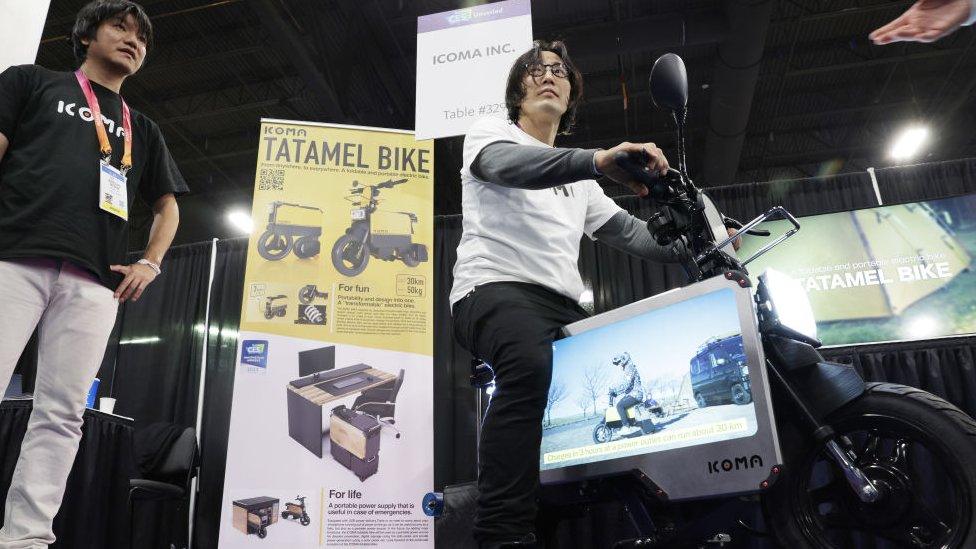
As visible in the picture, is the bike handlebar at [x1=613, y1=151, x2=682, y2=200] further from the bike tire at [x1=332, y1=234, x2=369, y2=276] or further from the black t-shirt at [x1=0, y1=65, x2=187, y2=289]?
the bike tire at [x1=332, y1=234, x2=369, y2=276]

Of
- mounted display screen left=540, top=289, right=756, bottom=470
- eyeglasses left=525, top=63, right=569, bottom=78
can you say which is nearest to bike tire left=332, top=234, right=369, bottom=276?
eyeglasses left=525, top=63, right=569, bottom=78

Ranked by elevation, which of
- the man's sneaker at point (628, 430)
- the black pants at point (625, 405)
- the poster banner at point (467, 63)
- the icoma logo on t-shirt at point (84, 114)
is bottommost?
the man's sneaker at point (628, 430)

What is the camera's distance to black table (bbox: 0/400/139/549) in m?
2.32

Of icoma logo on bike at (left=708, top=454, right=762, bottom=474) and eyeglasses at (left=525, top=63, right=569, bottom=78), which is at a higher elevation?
eyeglasses at (left=525, top=63, right=569, bottom=78)

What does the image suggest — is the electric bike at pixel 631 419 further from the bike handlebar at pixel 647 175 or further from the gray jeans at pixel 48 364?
the gray jeans at pixel 48 364

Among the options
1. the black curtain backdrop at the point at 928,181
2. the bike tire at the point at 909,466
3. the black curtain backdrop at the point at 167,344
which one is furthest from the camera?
the black curtain backdrop at the point at 167,344

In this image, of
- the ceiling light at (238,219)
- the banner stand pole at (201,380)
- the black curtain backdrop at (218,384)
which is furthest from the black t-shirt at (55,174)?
the ceiling light at (238,219)

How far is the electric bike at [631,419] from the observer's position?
1474 mm

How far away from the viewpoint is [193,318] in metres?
5.52

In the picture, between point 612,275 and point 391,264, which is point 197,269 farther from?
point 612,275

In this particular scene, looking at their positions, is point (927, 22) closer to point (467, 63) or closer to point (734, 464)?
point (734, 464)

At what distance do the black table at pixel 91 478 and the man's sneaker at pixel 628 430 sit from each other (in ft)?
6.15

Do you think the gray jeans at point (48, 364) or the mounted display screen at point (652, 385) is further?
the gray jeans at point (48, 364)

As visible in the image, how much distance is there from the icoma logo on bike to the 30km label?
9.29 ft
